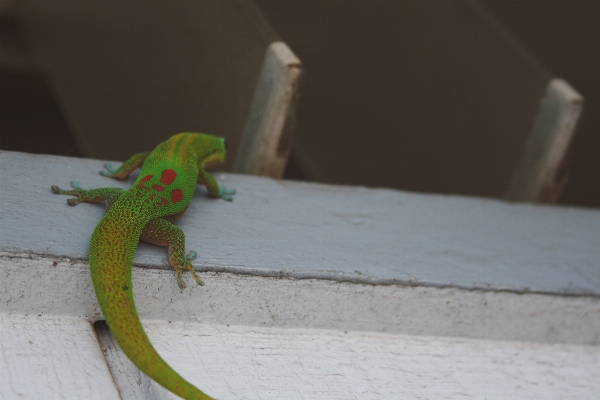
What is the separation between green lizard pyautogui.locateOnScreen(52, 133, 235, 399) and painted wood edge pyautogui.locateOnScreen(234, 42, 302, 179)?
8.5 inches

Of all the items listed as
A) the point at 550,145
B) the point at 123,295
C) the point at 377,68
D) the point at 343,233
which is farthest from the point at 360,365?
the point at 377,68

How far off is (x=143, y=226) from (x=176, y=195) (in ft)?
0.69

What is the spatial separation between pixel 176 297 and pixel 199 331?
105 mm

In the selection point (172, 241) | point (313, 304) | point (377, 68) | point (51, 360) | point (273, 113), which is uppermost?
point (377, 68)

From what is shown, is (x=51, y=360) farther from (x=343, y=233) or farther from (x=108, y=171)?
(x=343, y=233)

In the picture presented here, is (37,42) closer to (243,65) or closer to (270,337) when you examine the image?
(243,65)

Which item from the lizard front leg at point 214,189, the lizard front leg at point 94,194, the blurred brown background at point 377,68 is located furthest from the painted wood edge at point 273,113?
the blurred brown background at point 377,68

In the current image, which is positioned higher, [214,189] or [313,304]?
[214,189]

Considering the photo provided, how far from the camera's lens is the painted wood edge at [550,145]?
2.56 metres

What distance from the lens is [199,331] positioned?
1.55 meters

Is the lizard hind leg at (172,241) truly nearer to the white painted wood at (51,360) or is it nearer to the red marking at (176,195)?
the red marking at (176,195)

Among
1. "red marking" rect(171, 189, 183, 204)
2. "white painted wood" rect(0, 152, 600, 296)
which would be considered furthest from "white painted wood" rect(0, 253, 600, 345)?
"red marking" rect(171, 189, 183, 204)

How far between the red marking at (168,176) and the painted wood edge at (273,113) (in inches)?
22.6

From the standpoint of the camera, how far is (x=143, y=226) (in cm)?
155
